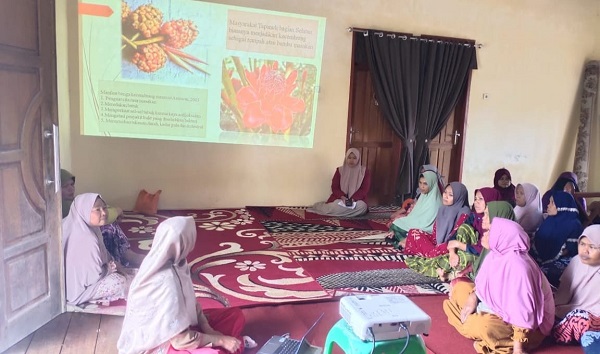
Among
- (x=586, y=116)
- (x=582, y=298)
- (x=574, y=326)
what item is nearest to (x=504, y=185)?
(x=582, y=298)

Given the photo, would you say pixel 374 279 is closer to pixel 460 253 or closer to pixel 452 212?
pixel 460 253

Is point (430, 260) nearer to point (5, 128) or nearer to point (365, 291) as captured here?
point (365, 291)

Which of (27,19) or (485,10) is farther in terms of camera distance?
(485,10)

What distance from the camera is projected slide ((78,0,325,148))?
3.76 m

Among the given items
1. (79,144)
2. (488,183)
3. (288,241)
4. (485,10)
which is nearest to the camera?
(288,241)

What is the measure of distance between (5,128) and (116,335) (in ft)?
3.66

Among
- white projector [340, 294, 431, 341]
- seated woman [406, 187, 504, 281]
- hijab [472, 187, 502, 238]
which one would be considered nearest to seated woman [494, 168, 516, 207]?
hijab [472, 187, 502, 238]

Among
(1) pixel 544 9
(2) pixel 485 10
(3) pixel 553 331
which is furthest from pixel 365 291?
(1) pixel 544 9

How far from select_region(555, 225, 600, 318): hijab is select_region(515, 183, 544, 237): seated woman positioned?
4.04 ft

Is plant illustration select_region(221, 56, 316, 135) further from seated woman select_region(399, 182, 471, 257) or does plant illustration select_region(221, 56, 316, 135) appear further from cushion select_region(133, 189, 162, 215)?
seated woman select_region(399, 182, 471, 257)

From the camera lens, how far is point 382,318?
5.41 ft

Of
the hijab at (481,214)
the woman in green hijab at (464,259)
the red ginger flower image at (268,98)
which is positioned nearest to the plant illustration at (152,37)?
the red ginger flower image at (268,98)

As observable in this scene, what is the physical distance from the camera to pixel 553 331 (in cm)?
233

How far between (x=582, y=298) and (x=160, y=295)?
2117mm
